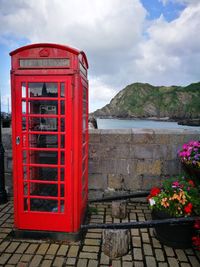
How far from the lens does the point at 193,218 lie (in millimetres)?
2918

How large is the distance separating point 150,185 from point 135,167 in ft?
1.68

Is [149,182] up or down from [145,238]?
up

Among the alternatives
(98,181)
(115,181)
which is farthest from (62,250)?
(115,181)

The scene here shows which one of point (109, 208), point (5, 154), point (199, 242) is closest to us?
point (199, 242)

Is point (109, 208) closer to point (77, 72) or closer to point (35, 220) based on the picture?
point (35, 220)

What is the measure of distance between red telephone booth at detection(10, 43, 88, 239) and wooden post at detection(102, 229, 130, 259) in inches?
22.1

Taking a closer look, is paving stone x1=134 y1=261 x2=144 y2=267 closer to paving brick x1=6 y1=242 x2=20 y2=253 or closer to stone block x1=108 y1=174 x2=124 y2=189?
paving brick x1=6 y1=242 x2=20 y2=253

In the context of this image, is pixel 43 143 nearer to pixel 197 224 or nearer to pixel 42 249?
pixel 42 249

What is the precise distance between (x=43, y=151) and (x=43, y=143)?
15 cm

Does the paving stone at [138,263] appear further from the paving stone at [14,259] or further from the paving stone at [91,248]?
the paving stone at [14,259]

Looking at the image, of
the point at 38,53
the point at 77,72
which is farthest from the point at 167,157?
the point at 38,53

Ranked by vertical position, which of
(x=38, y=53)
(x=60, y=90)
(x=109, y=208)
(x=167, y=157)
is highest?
(x=38, y=53)

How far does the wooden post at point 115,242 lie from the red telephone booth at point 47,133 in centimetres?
56

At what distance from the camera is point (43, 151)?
10.8 ft
